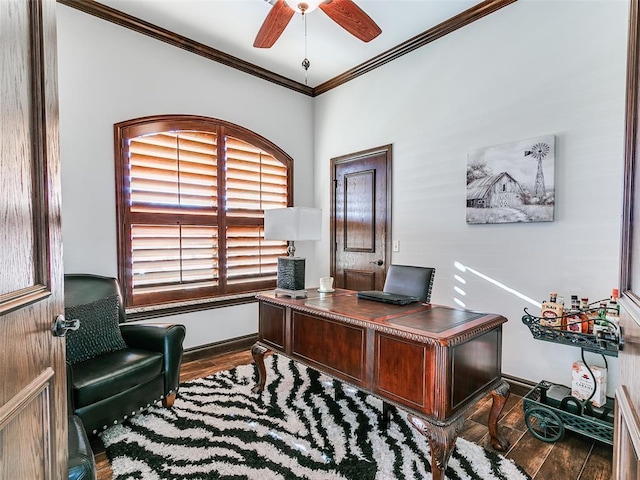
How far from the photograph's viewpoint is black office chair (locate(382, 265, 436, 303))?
2.32m

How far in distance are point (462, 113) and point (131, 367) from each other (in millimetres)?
3112

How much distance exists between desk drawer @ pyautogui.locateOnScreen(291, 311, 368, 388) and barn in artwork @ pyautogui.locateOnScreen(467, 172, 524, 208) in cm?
164

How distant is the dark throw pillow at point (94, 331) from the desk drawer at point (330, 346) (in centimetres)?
120

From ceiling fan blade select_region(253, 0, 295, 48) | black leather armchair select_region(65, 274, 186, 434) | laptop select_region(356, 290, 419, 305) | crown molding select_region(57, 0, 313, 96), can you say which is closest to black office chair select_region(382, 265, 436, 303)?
laptop select_region(356, 290, 419, 305)

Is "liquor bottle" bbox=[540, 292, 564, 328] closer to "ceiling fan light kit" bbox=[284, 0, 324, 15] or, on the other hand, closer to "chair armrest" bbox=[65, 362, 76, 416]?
"ceiling fan light kit" bbox=[284, 0, 324, 15]

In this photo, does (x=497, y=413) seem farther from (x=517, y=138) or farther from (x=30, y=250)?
(x=30, y=250)

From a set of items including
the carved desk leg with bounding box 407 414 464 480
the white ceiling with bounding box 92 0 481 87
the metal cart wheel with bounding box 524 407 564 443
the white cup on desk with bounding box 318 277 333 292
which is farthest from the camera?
the white ceiling with bounding box 92 0 481 87

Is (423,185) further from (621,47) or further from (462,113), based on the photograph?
(621,47)

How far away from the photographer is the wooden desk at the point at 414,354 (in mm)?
1468

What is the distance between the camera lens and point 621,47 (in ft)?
6.91

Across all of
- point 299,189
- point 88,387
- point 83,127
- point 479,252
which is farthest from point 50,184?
point 299,189

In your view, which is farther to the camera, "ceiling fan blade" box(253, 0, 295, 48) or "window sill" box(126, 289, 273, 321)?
"window sill" box(126, 289, 273, 321)

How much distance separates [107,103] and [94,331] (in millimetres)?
1863

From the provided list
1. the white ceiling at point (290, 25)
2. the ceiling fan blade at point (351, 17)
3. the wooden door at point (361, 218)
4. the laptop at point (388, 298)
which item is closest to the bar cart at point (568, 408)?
the laptop at point (388, 298)
